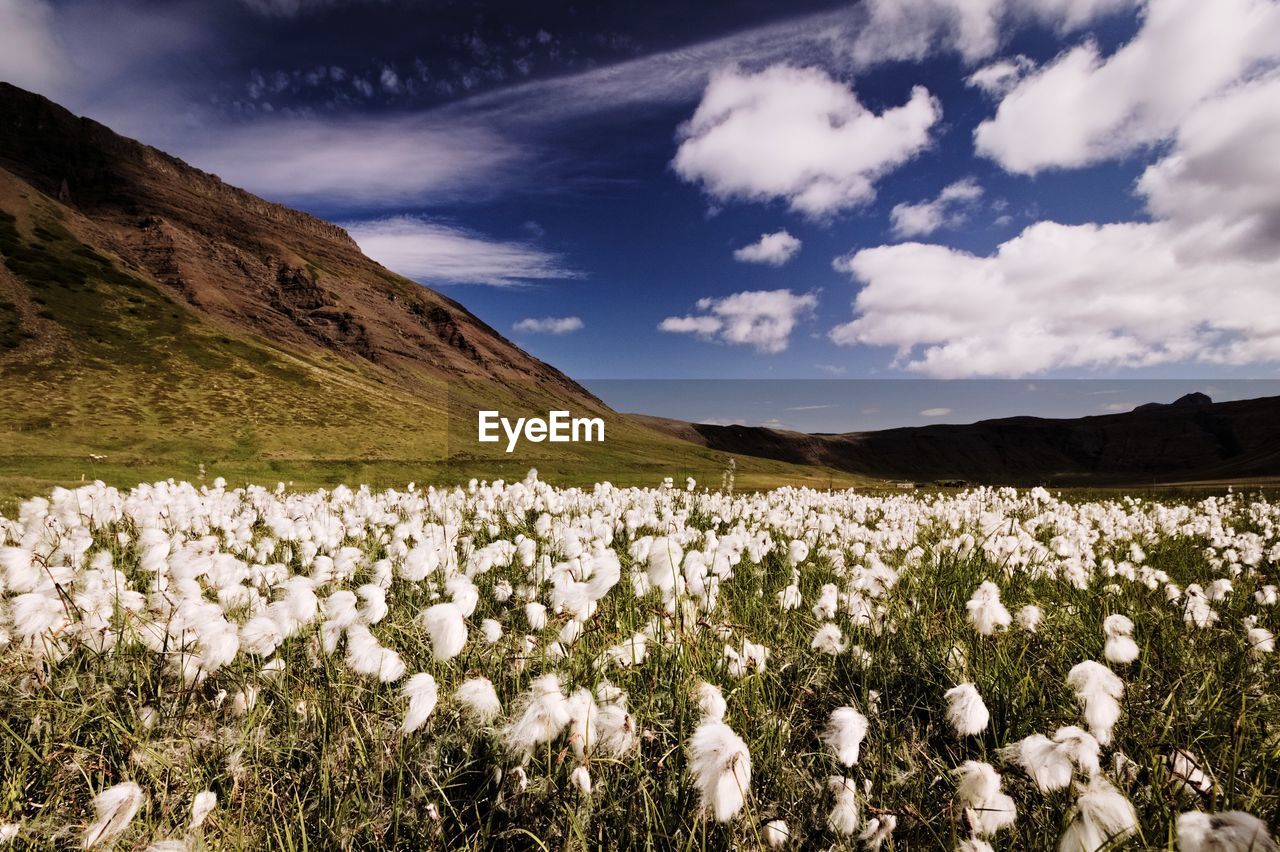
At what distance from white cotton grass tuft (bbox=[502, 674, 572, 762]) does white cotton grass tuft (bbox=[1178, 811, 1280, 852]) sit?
198 centimetres

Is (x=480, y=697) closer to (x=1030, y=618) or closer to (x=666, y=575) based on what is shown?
(x=666, y=575)

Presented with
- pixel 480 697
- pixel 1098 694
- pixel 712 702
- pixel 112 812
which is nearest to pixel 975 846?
pixel 1098 694

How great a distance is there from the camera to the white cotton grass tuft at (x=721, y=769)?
2.05m

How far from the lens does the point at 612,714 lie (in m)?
2.58

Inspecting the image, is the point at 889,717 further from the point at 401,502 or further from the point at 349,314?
the point at 349,314

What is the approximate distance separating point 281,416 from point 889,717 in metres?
107

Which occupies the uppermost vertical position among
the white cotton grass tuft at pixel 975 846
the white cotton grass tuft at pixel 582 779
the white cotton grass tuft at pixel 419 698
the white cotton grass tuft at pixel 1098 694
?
the white cotton grass tuft at pixel 1098 694

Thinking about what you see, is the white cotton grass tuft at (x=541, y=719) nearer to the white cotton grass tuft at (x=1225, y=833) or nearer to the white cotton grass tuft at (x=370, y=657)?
the white cotton grass tuft at (x=370, y=657)

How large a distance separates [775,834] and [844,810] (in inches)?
13.5

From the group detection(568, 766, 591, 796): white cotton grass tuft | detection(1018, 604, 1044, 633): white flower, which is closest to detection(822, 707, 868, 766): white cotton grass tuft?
detection(568, 766, 591, 796): white cotton grass tuft

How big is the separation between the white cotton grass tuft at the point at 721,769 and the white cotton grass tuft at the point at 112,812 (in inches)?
87.3

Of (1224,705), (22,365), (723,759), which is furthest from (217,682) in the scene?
(22,365)

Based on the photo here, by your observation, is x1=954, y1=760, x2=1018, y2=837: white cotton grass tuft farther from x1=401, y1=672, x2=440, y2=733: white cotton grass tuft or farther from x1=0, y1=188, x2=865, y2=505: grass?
x1=0, y1=188, x2=865, y2=505: grass

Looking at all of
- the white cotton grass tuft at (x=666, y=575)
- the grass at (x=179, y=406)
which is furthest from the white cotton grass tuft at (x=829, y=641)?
the grass at (x=179, y=406)
